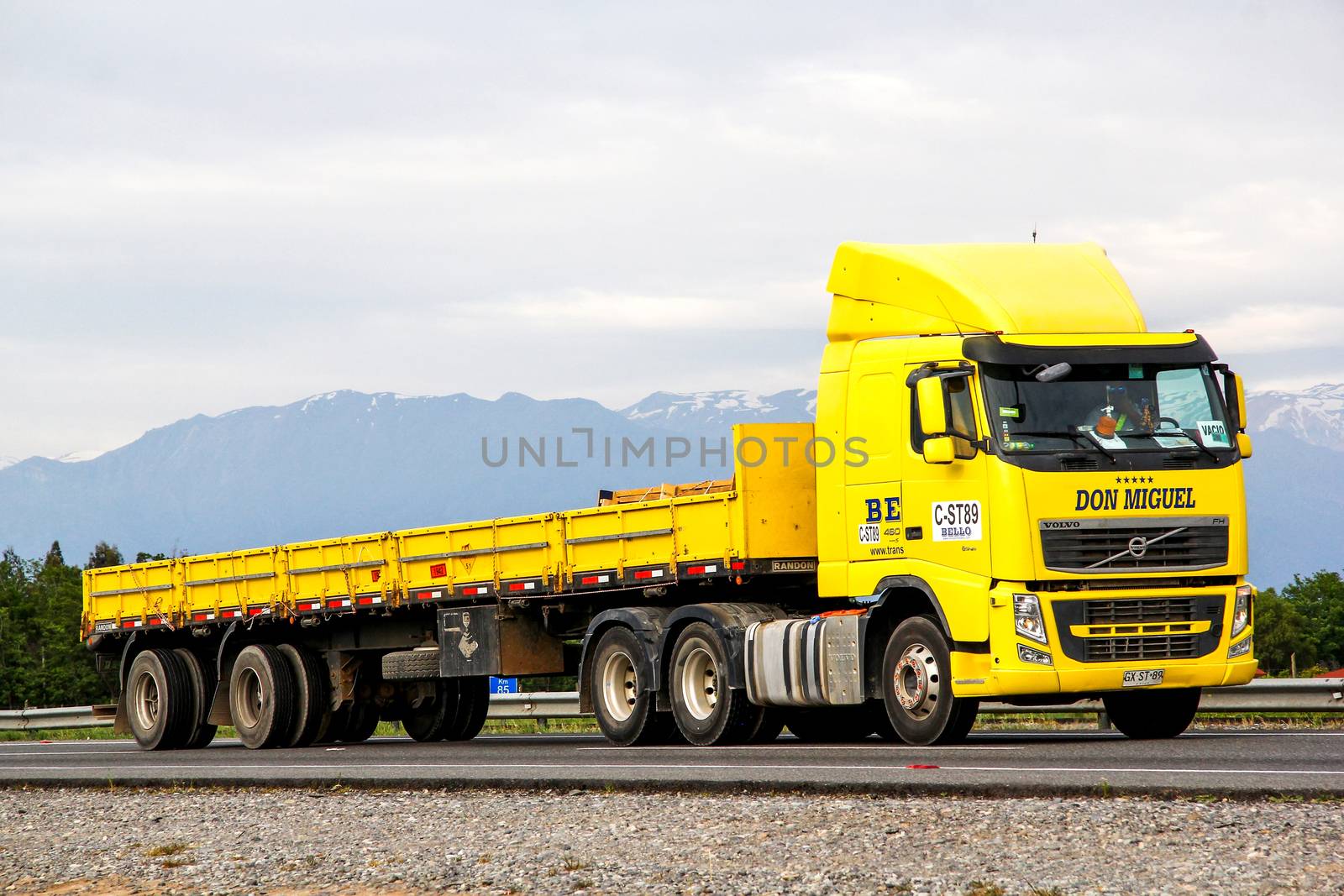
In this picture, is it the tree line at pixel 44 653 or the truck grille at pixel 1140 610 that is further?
the tree line at pixel 44 653

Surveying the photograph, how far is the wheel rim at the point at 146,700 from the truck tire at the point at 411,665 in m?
4.30

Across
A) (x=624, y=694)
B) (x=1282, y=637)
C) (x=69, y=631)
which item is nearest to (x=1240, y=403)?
(x=624, y=694)

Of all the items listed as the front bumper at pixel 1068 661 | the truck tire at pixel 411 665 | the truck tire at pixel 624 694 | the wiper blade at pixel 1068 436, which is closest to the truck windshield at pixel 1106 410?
the wiper blade at pixel 1068 436

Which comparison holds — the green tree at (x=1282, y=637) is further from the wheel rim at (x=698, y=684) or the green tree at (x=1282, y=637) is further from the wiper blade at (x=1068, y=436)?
the wiper blade at (x=1068, y=436)

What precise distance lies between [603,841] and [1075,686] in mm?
5605

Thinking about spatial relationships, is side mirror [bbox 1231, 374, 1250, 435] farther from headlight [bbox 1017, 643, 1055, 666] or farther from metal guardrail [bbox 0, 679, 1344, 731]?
metal guardrail [bbox 0, 679, 1344, 731]

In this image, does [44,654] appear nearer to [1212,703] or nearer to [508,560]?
[508,560]

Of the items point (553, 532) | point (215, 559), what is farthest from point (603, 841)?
point (215, 559)

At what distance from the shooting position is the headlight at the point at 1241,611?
1412 centimetres

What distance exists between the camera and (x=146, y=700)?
23375 millimetres

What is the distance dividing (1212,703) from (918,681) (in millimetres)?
5159

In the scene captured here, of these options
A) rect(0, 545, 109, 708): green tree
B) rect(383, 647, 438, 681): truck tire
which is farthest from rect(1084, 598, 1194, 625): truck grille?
rect(0, 545, 109, 708): green tree

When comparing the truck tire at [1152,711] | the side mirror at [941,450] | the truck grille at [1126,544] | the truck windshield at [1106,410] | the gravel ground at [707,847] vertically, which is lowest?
the gravel ground at [707,847]

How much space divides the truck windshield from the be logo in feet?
4.20
